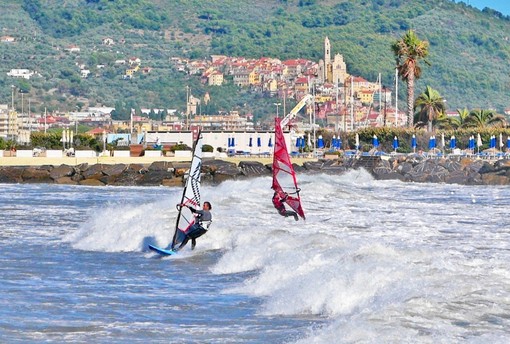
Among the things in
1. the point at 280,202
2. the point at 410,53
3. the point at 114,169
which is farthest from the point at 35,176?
the point at 410,53

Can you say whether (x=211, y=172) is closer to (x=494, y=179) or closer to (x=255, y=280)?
(x=494, y=179)

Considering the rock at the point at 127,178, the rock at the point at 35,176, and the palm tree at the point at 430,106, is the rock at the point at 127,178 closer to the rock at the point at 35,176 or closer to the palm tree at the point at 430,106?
the rock at the point at 35,176

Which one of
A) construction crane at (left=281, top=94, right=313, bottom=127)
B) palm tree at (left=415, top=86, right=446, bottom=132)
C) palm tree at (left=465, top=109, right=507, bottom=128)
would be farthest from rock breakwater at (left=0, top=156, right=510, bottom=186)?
palm tree at (left=465, top=109, right=507, bottom=128)

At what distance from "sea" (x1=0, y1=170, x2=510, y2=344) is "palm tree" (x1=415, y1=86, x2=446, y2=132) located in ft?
240

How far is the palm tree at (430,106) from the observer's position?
10544 cm

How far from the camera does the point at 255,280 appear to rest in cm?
1897

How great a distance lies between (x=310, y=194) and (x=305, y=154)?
1569 inches

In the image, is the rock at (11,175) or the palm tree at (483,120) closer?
the rock at (11,175)

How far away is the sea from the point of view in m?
14.6

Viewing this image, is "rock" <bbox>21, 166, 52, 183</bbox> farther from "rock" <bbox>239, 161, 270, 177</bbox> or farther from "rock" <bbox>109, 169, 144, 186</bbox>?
"rock" <bbox>239, 161, 270, 177</bbox>

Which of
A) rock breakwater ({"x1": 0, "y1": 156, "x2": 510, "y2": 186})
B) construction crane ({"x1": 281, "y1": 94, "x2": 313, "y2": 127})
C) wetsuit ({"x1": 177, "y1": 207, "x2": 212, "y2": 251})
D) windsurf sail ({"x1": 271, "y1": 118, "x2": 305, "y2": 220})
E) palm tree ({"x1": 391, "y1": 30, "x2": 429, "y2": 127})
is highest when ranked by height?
palm tree ({"x1": 391, "y1": 30, "x2": 429, "y2": 127})

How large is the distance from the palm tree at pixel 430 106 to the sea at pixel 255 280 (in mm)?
73032

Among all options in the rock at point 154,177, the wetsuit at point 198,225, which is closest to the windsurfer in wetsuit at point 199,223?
the wetsuit at point 198,225

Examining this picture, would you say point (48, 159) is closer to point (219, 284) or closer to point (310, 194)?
point (310, 194)
